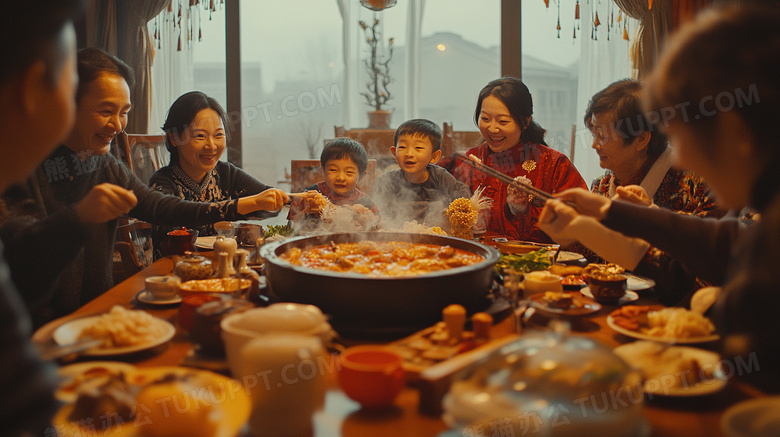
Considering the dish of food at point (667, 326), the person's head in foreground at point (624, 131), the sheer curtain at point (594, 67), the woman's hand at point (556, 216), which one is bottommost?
the dish of food at point (667, 326)

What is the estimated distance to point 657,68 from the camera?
4.42ft

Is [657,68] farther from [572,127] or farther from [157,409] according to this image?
[572,127]

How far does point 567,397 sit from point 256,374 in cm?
63

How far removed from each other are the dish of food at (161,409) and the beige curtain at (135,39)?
5948 millimetres

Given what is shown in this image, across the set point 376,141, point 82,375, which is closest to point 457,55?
point 376,141

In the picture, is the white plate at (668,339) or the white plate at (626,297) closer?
the white plate at (668,339)

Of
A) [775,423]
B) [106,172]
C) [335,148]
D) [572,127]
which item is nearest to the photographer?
[775,423]

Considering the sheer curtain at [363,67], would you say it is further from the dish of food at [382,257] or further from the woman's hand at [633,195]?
the woman's hand at [633,195]

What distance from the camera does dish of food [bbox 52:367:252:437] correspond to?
1.03 metres

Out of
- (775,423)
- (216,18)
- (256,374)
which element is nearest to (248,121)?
(216,18)

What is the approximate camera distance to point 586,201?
2035 mm

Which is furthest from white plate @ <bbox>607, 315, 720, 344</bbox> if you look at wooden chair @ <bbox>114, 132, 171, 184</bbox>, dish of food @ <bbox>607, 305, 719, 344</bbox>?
wooden chair @ <bbox>114, 132, 171, 184</bbox>

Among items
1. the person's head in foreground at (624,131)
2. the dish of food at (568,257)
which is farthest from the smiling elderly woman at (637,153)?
the dish of food at (568,257)

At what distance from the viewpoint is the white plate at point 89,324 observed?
1.48m
